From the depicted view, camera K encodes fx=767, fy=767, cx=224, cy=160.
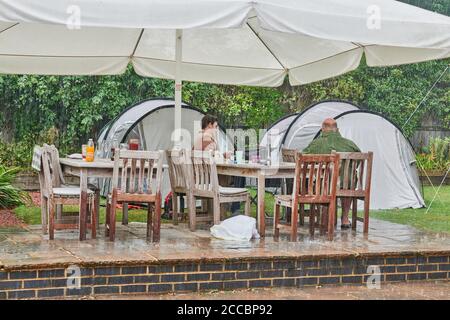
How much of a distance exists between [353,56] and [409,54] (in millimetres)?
1000

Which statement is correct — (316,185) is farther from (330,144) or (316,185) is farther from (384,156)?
(384,156)

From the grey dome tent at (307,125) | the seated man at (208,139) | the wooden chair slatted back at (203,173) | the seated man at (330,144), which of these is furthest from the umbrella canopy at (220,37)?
the grey dome tent at (307,125)

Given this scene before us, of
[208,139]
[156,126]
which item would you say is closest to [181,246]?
[208,139]

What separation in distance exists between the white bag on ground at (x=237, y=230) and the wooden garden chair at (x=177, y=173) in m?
0.78

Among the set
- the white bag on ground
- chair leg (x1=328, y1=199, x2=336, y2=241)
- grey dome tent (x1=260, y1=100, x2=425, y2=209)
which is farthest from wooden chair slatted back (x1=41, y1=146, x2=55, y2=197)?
grey dome tent (x1=260, y1=100, x2=425, y2=209)

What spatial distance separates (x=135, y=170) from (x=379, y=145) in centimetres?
647

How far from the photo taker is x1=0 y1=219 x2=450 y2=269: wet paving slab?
603 cm

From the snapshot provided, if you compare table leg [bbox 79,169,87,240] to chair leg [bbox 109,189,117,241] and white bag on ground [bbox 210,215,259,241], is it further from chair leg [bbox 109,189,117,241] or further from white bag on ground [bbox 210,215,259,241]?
A: white bag on ground [bbox 210,215,259,241]

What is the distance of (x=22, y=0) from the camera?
6.09 m

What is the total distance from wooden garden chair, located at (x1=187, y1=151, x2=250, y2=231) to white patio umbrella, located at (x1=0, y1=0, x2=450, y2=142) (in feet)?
2.23

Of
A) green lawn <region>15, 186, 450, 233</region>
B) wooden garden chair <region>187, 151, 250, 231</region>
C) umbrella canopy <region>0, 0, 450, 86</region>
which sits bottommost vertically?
green lawn <region>15, 186, 450, 233</region>

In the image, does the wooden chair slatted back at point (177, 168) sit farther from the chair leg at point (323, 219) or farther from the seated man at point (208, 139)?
the chair leg at point (323, 219)

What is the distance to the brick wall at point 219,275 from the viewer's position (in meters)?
5.67
